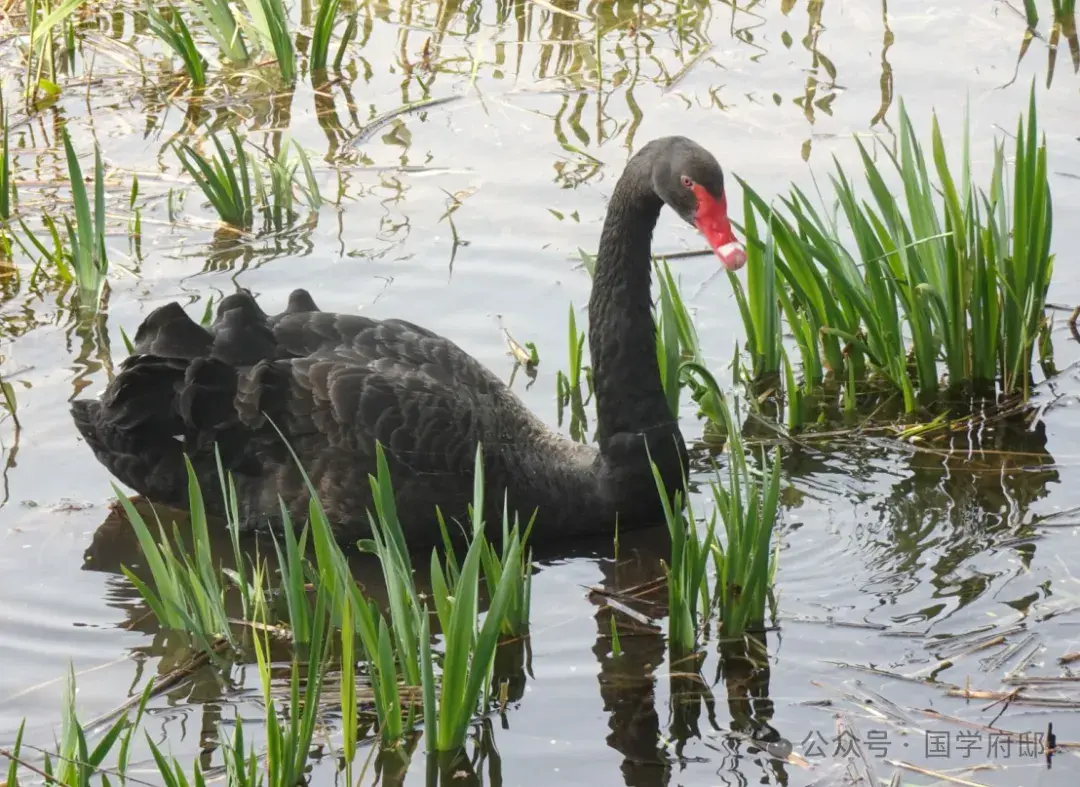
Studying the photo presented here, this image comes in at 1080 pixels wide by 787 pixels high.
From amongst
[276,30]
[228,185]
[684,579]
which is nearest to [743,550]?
[684,579]

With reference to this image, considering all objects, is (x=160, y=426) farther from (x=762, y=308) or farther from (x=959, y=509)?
(x=959, y=509)

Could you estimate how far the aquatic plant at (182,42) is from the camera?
7434mm

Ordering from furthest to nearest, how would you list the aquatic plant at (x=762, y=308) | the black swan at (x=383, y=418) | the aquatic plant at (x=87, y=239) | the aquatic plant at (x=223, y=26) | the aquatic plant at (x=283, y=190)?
the aquatic plant at (x=223, y=26) → the aquatic plant at (x=283, y=190) → the aquatic plant at (x=87, y=239) → the aquatic plant at (x=762, y=308) → the black swan at (x=383, y=418)

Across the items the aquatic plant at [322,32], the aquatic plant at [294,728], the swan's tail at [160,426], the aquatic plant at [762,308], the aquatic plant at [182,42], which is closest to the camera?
the aquatic plant at [294,728]

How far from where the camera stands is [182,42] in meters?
7.78

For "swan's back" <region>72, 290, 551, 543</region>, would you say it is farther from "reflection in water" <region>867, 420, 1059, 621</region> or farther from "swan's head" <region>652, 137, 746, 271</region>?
"reflection in water" <region>867, 420, 1059, 621</region>

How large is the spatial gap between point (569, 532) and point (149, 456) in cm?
148

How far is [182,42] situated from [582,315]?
2910mm

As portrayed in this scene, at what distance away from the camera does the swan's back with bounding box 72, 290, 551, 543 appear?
16.4 ft

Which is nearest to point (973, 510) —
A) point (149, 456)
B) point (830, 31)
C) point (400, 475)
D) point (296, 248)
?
point (400, 475)

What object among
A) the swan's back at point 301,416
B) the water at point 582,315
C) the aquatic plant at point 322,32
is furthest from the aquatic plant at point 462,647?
the aquatic plant at point 322,32

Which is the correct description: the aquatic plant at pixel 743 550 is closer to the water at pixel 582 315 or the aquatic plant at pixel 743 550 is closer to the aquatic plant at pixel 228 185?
the water at pixel 582 315

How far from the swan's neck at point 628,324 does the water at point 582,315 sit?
449mm

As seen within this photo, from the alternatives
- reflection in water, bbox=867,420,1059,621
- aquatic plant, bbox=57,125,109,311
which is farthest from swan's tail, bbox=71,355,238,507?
reflection in water, bbox=867,420,1059,621
